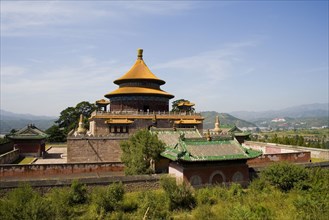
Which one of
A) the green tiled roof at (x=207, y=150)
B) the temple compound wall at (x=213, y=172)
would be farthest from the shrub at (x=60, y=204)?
the temple compound wall at (x=213, y=172)

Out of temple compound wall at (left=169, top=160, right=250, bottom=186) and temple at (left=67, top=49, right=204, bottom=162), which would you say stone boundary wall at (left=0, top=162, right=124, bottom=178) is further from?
temple compound wall at (left=169, top=160, right=250, bottom=186)

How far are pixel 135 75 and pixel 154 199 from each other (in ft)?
76.1

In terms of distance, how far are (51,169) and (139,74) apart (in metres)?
17.8

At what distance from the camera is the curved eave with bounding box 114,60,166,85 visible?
1411 inches

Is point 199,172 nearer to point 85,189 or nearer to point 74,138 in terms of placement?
point 85,189

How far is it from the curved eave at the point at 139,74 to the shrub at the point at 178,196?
70.6ft

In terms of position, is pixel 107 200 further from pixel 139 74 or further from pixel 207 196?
pixel 139 74

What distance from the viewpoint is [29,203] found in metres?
12.3

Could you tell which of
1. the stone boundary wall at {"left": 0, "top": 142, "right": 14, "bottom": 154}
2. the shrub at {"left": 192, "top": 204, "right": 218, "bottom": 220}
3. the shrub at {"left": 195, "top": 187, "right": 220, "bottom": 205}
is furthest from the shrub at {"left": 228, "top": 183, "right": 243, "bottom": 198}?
the stone boundary wall at {"left": 0, "top": 142, "right": 14, "bottom": 154}

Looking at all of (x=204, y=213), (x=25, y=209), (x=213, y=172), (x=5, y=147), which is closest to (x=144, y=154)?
(x=213, y=172)

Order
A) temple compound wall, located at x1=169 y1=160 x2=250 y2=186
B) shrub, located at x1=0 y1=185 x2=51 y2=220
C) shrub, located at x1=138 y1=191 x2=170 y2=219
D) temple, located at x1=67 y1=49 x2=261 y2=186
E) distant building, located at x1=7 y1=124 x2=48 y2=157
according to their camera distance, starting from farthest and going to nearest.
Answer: distant building, located at x1=7 y1=124 x2=48 y2=157 < temple, located at x1=67 y1=49 x2=261 y2=186 < temple compound wall, located at x1=169 y1=160 x2=250 y2=186 < shrub, located at x1=138 y1=191 x2=170 y2=219 < shrub, located at x1=0 y1=185 x2=51 y2=220

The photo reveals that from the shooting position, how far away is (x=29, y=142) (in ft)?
107

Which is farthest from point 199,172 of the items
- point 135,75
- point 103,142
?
point 135,75

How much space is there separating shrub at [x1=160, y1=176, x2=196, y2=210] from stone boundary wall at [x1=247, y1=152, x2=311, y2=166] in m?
13.4
